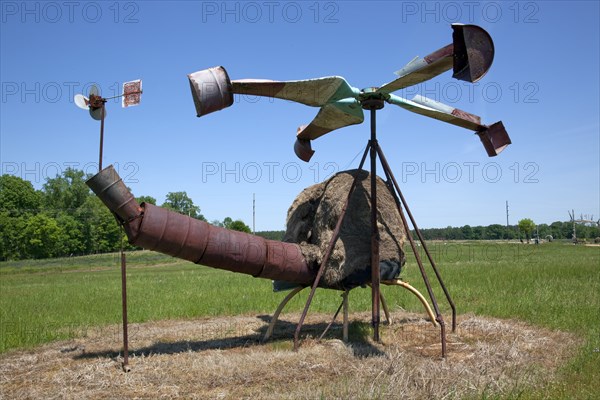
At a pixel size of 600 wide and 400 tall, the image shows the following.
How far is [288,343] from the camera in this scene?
7824 mm

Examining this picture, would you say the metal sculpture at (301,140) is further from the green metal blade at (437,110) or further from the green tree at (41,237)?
the green tree at (41,237)

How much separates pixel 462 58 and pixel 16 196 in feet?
254

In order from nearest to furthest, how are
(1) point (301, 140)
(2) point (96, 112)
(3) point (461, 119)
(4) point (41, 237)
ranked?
(2) point (96, 112)
(3) point (461, 119)
(1) point (301, 140)
(4) point (41, 237)

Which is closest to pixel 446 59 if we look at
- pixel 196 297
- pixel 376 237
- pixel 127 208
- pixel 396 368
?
pixel 376 237

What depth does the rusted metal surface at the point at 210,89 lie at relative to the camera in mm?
5898

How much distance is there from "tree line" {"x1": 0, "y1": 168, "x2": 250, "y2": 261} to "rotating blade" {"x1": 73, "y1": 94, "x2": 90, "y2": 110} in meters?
48.5

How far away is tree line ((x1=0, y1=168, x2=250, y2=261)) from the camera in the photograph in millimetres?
62528

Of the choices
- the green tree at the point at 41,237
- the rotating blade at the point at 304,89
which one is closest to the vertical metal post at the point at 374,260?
the rotating blade at the point at 304,89

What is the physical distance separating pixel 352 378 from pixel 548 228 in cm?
14555

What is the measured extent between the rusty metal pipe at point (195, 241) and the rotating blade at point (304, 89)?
6.40ft

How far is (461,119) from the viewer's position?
7.80 meters

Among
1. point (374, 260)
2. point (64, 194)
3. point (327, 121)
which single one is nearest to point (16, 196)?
point (64, 194)

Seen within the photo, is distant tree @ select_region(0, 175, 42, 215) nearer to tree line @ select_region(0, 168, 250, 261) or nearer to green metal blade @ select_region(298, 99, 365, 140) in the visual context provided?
tree line @ select_region(0, 168, 250, 261)

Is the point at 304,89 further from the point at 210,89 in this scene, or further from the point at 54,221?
the point at 54,221
